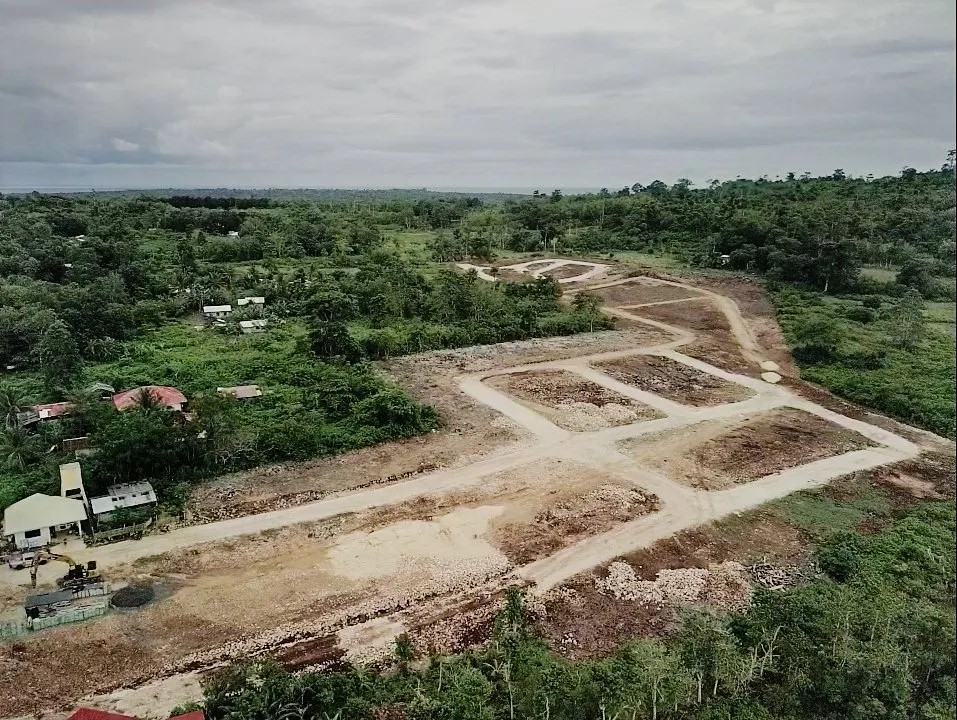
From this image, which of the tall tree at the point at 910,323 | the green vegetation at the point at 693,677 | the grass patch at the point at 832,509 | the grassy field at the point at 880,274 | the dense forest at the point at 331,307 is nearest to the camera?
the green vegetation at the point at 693,677

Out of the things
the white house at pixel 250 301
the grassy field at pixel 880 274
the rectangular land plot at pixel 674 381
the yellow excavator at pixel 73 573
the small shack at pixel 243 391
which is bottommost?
the yellow excavator at pixel 73 573

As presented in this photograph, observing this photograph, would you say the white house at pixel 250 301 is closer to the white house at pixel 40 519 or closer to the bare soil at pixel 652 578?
the white house at pixel 40 519

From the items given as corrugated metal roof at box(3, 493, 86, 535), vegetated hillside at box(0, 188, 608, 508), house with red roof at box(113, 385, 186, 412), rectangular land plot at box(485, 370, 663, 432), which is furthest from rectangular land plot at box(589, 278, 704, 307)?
corrugated metal roof at box(3, 493, 86, 535)

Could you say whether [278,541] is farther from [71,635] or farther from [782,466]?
[782,466]

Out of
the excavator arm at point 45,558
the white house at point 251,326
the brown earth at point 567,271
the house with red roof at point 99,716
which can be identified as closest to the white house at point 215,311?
the white house at point 251,326

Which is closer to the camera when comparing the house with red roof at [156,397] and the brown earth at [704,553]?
the brown earth at [704,553]

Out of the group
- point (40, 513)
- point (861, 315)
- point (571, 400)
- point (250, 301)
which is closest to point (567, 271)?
point (861, 315)

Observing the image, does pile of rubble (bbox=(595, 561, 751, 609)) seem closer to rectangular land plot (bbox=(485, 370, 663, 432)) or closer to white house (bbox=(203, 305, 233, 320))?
rectangular land plot (bbox=(485, 370, 663, 432))

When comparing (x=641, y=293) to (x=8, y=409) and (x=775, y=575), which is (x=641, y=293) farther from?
(x=8, y=409)
